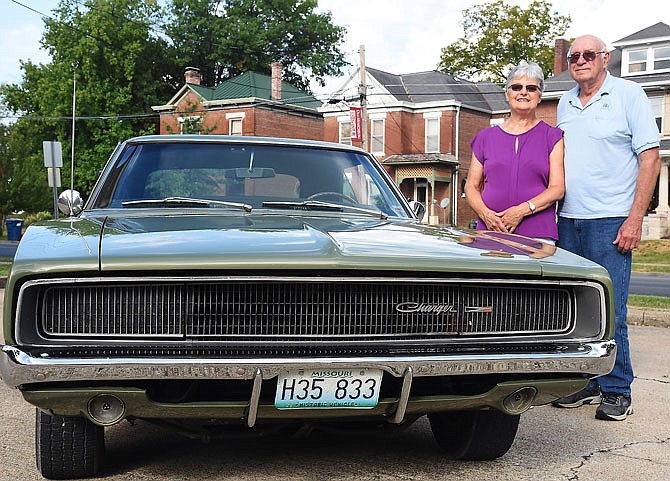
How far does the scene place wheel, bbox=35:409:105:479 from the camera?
10.5 ft

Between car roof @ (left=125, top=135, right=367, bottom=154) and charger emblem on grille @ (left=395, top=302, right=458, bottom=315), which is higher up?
car roof @ (left=125, top=135, right=367, bottom=154)

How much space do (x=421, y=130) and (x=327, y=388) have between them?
38.3m

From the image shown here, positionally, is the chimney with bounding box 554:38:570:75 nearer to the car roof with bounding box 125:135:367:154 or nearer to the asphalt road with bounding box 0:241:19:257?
the asphalt road with bounding box 0:241:19:257

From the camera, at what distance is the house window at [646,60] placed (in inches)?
1328

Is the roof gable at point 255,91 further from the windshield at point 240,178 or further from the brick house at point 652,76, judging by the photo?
the windshield at point 240,178

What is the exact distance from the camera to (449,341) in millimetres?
3066

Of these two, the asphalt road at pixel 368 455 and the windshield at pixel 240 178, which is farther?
the windshield at pixel 240 178

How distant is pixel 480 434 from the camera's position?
3691mm

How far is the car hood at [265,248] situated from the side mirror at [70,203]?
93cm

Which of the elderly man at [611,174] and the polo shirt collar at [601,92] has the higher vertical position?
the polo shirt collar at [601,92]

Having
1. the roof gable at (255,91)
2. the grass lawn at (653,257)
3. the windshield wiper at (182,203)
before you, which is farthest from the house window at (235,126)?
the windshield wiper at (182,203)

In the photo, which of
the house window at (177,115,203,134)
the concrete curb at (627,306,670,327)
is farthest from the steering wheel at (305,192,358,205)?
the house window at (177,115,203,134)

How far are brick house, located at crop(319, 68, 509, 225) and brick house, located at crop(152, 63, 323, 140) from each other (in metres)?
2.73

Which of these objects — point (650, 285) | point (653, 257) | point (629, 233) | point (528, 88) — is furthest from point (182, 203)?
point (653, 257)
